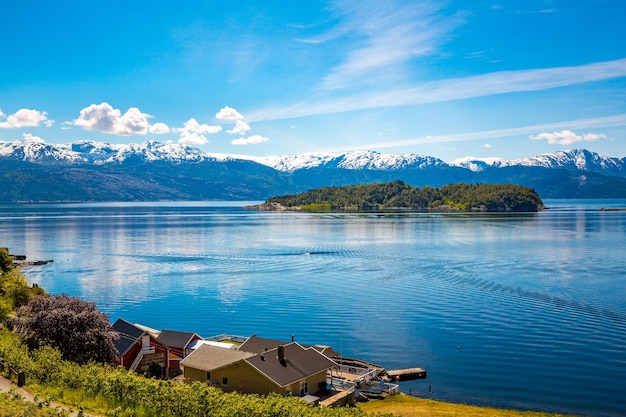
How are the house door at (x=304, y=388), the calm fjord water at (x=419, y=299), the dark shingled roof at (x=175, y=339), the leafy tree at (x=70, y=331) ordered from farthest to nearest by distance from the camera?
the dark shingled roof at (x=175, y=339) → the calm fjord water at (x=419, y=299) → the house door at (x=304, y=388) → the leafy tree at (x=70, y=331)

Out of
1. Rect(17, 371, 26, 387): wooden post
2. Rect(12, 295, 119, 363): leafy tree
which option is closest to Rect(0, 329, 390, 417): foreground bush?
Rect(17, 371, 26, 387): wooden post

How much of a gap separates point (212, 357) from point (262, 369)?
4.54 metres

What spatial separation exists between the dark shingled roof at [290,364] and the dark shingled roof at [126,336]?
9.68 metres

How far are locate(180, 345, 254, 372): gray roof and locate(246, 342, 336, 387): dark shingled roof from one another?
1128 millimetres

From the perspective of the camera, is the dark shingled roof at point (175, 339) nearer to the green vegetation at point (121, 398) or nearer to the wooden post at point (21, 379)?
the green vegetation at point (121, 398)

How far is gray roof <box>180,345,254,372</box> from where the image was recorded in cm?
3466

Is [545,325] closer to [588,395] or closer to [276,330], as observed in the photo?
[588,395]

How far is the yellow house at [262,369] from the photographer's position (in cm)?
3312

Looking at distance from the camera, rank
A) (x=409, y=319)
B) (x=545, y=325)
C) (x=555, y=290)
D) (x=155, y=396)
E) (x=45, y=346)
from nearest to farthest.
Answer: (x=155, y=396) < (x=45, y=346) < (x=545, y=325) < (x=409, y=319) < (x=555, y=290)

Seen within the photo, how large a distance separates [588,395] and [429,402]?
11.0 metres

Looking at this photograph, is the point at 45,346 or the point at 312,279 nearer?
the point at 45,346

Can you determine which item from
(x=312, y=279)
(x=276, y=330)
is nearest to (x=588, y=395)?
(x=276, y=330)

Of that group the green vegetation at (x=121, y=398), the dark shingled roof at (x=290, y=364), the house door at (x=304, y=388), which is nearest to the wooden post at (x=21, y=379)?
the green vegetation at (x=121, y=398)

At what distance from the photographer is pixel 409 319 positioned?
55438 millimetres
